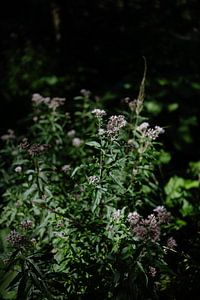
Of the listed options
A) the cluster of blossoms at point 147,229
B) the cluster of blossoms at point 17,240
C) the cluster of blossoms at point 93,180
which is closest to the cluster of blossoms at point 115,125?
the cluster of blossoms at point 93,180

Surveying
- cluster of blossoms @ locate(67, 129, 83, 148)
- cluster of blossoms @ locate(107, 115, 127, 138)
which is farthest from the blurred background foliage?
cluster of blossoms @ locate(107, 115, 127, 138)

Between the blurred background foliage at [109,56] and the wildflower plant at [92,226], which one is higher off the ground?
the blurred background foliage at [109,56]

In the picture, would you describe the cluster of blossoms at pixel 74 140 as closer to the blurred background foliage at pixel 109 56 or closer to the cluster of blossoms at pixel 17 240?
the cluster of blossoms at pixel 17 240

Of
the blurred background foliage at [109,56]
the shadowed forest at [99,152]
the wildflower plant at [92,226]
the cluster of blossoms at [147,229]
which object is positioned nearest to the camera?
the cluster of blossoms at [147,229]

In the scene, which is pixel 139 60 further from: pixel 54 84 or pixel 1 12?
pixel 1 12

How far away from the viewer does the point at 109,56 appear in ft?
27.0

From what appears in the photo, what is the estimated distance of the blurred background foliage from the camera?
5586mm

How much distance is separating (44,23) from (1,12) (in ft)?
4.65

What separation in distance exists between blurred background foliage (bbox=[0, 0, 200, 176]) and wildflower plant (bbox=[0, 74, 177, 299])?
191cm

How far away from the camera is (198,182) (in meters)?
4.22

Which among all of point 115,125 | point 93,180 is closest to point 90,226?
point 93,180

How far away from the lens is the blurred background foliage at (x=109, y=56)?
18.3 ft

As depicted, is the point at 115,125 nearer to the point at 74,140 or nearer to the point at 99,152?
the point at 99,152

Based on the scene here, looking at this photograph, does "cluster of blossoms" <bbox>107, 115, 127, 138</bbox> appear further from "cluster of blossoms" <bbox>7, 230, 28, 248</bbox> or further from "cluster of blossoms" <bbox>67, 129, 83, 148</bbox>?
"cluster of blossoms" <bbox>67, 129, 83, 148</bbox>
